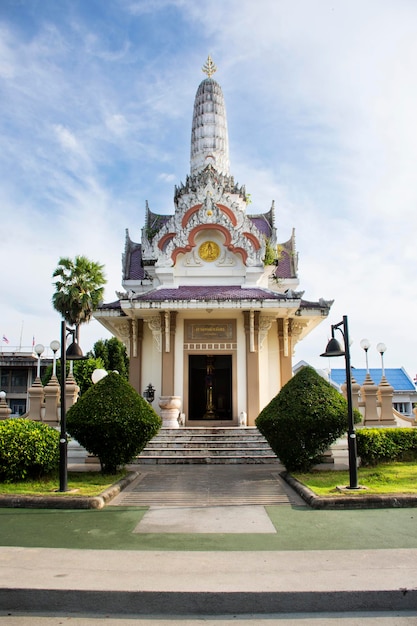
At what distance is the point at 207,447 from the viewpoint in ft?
47.2

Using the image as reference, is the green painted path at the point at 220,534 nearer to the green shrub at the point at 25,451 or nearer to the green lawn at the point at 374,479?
the green lawn at the point at 374,479

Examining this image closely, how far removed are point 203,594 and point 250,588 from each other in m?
0.41

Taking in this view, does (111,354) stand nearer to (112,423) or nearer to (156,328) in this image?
(156,328)

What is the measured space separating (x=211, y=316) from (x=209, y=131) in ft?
39.2

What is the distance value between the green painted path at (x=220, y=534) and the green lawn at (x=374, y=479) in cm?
107

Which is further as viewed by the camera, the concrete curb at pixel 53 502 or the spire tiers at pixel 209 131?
the spire tiers at pixel 209 131

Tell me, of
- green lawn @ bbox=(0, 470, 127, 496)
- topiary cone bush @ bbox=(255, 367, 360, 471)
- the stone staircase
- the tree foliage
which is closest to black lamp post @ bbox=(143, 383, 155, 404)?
the stone staircase

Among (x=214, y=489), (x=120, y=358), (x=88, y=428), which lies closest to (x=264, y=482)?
(x=214, y=489)

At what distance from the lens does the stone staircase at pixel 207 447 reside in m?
13.6

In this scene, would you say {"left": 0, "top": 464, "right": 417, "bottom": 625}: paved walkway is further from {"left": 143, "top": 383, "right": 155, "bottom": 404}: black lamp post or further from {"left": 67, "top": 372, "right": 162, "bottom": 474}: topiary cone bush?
{"left": 143, "top": 383, "right": 155, "bottom": 404}: black lamp post

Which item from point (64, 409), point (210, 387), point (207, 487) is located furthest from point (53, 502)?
point (210, 387)

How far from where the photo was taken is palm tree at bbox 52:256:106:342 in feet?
87.6

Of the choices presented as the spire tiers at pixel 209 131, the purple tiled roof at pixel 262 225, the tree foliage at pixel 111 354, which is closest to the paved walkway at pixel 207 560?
the purple tiled roof at pixel 262 225

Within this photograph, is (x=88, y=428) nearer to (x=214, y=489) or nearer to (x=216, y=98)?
(x=214, y=489)
